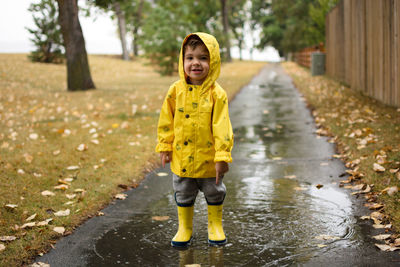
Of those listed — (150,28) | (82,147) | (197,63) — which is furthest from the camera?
(150,28)

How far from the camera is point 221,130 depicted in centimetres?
352

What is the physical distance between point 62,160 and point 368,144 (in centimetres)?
437

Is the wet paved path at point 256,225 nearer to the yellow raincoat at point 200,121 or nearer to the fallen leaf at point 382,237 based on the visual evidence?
the fallen leaf at point 382,237

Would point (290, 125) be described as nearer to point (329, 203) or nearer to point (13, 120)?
point (329, 203)

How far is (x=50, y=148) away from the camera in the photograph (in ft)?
24.2

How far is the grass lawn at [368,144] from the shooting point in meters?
4.46

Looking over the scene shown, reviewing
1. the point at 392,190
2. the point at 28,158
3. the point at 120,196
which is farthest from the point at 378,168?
the point at 28,158

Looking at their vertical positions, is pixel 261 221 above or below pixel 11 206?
below

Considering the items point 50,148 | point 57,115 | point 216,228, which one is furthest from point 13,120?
point 216,228

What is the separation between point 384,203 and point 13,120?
807 cm

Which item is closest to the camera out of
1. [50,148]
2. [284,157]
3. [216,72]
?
[216,72]

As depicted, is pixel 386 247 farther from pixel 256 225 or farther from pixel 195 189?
pixel 195 189

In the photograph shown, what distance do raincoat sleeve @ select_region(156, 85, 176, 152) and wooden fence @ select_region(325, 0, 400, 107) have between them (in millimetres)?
6331

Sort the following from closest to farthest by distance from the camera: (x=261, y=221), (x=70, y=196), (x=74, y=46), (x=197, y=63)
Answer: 1. (x=197, y=63)
2. (x=261, y=221)
3. (x=70, y=196)
4. (x=74, y=46)
